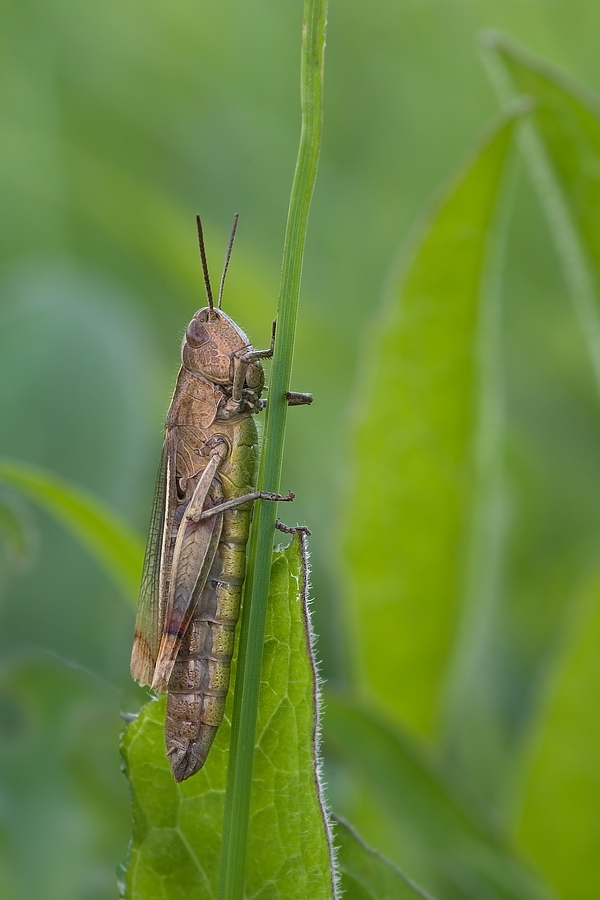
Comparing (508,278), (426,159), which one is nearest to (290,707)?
(508,278)

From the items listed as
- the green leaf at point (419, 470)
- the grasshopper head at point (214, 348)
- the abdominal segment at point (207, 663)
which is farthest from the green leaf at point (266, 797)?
the green leaf at point (419, 470)

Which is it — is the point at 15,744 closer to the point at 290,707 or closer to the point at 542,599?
the point at 290,707

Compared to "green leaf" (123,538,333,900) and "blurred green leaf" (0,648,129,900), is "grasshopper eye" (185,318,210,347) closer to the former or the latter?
"blurred green leaf" (0,648,129,900)

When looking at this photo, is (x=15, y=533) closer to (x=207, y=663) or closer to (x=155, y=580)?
(x=155, y=580)

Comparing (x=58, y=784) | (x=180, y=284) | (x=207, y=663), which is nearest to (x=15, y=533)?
(x=207, y=663)

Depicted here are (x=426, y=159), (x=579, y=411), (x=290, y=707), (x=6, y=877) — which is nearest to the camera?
(x=290, y=707)

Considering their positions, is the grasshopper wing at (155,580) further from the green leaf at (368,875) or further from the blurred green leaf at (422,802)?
the green leaf at (368,875)
